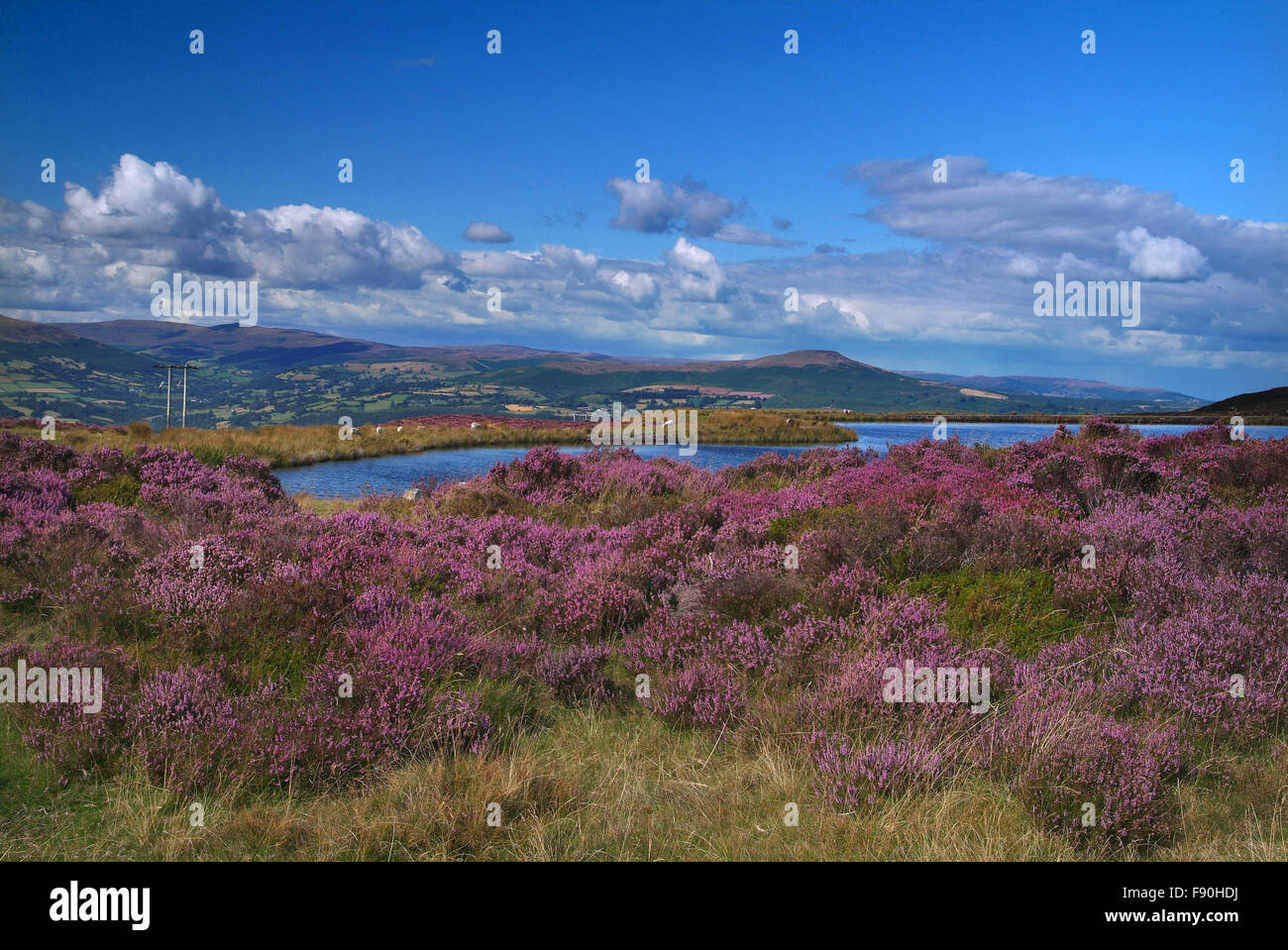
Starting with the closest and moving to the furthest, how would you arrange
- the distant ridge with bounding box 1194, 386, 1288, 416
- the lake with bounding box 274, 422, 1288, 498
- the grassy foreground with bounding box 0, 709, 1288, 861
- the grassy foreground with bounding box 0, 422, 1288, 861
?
1. the grassy foreground with bounding box 0, 709, 1288, 861
2. the grassy foreground with bounding box 0, 422, 1288, 861
3. the lake with bounding box 274, 422, 1288, 498
4. the distant ridge with bounding box 1194, 386, 1288, 416

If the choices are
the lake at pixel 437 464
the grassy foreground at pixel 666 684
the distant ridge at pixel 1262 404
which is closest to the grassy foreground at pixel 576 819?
the grassy foreground at pixel 666 684

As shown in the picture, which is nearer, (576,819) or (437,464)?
(576,819)

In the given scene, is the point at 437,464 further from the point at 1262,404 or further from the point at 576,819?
the point at 1262,404

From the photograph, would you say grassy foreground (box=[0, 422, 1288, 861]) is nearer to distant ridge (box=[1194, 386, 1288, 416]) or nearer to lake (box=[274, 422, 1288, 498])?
lake (box=[274, 422, 1288, 498])

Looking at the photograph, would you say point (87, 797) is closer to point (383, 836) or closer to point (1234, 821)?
point (383, 836)

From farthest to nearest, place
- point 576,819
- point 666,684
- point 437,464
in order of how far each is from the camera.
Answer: point 437,464, point 666,684, point 576,819

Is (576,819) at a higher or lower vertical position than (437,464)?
lower

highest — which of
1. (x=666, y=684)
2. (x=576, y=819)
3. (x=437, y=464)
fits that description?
(x=437, y=464)

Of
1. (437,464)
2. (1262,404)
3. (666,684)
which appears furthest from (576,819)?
(1262,404)

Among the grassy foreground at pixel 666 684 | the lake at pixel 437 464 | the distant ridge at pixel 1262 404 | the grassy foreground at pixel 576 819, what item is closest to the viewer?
the grassy foreground at pixel 576 819

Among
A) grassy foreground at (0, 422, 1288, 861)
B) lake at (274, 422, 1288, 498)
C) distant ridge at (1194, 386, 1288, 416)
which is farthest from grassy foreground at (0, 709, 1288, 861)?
distant ridge at (1194, 386, 1288, 416)

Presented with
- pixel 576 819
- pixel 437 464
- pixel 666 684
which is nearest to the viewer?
pixel 576 819

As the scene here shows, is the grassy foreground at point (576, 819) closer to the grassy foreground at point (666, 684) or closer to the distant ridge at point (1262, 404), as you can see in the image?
the grassy foreground at point (666, 684)
